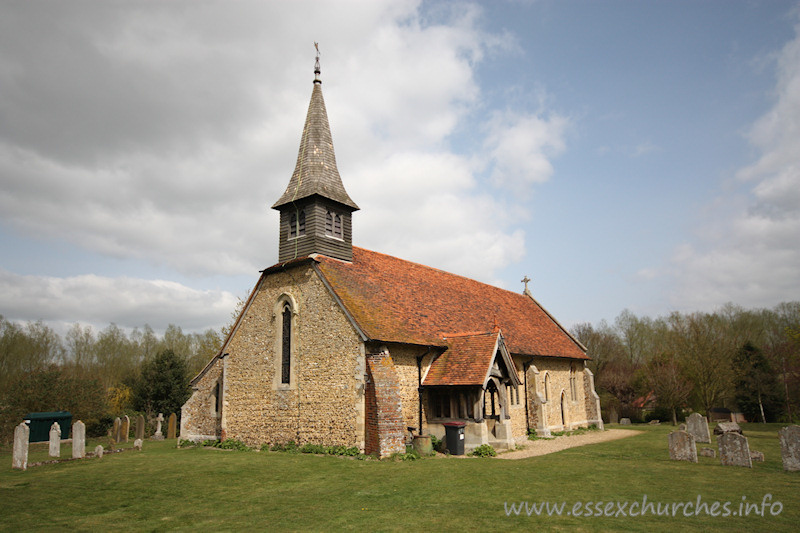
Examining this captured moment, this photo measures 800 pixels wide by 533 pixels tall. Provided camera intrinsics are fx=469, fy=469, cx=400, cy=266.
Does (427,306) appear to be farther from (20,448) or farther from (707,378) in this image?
(707,378)

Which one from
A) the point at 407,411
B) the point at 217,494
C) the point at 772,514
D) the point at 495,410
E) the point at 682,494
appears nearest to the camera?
the point at 772,514

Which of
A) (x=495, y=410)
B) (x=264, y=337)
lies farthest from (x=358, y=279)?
(x=495, y=410)

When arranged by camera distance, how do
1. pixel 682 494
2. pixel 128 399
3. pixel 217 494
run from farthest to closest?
1. pixel 128 399
2. pixel 217 494
3. pixel 682 494

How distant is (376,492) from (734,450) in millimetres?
10499

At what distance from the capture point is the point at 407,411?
701 inches

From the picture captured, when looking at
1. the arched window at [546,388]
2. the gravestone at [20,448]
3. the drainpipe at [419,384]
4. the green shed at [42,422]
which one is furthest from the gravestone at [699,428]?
the green shed at [42,422]

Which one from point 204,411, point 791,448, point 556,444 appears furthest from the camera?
point 204,411

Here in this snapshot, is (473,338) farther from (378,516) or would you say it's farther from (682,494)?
(378,516)

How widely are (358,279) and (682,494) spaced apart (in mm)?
13593

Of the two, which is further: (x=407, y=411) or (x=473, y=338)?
(x=473, y=338)

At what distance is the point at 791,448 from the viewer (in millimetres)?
12609

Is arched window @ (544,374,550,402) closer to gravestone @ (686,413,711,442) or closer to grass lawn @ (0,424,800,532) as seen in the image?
gravestone @ (686,413,711,442)

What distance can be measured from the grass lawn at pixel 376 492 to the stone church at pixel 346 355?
233cm

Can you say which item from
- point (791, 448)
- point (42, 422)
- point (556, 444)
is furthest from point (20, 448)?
point (791, 448)
